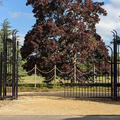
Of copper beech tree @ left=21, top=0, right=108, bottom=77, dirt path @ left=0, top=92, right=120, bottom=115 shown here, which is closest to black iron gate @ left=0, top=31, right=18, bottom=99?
dirt path @ left=0, top=92, right=120, bottom=115

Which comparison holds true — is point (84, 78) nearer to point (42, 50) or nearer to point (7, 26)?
point (42, 50)

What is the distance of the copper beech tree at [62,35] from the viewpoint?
20.8 metres

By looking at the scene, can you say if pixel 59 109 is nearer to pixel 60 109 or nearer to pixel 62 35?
pixel 60 109

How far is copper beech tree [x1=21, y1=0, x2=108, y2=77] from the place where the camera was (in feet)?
68.3

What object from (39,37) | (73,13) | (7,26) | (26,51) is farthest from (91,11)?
(7,26)

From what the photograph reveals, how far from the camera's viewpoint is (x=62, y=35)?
68.8 feet

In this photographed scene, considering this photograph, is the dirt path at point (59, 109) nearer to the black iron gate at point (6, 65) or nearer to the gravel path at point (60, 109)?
the gravel path at point (60, 109)

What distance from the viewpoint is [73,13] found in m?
21.9

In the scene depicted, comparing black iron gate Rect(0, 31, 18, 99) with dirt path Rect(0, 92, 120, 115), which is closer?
dirt path Rect(0, 92, 120, 115)

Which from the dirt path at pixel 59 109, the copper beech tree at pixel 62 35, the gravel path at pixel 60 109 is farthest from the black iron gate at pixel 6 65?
the copper beech tree at pixel 62 35

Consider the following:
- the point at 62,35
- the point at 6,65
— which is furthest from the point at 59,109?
the point at 62,35

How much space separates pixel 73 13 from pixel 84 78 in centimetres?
573

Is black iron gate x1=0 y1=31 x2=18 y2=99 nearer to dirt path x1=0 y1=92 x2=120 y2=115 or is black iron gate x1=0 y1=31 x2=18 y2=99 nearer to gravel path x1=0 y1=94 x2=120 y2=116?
gravel path x1=0 y1=94 x2=120 y2=116

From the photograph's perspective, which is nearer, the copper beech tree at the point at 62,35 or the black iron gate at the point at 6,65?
the black iron gate at the point at 6,65
